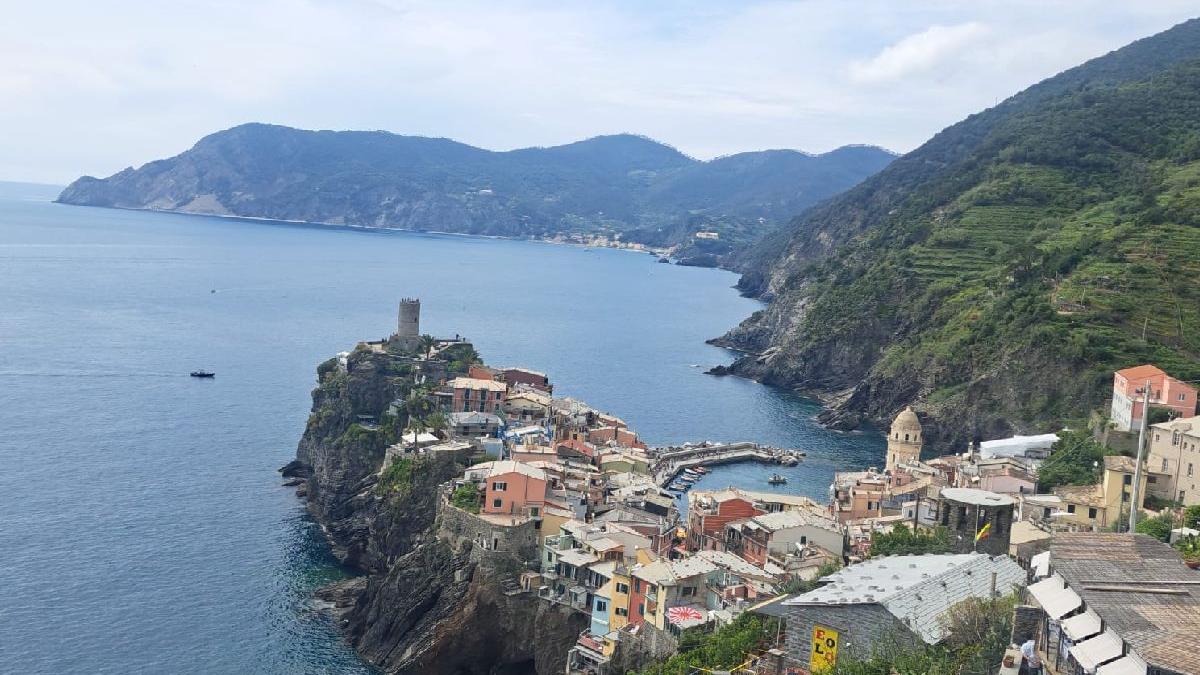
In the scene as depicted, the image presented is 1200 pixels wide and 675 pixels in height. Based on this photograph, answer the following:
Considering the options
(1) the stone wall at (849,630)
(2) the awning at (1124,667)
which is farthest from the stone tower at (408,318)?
(2) the awning at (1124,667)

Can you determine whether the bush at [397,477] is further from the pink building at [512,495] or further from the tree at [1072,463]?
the tree at [1072,463]

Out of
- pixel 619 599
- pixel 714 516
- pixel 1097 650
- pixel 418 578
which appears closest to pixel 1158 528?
pixel 619 599

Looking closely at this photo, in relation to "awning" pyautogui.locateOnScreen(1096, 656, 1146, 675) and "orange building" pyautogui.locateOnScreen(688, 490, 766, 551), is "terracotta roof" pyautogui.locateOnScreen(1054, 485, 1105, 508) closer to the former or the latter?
"orange building" pyautogui.locateOnScreen(688, 490, 766, 551)

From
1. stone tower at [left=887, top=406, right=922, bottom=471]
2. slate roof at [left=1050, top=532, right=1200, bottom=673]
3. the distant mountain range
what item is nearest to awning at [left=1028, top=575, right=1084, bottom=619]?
slate roof at [left=1050, top=532, right=1200, bottom=673]

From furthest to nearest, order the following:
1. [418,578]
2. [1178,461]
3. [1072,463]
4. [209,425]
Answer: [209,425], [1072,463], [418,578], [1178,461]

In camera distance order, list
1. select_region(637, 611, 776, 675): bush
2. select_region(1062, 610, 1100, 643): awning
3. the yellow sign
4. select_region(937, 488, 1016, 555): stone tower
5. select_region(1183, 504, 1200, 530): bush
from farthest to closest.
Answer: select_region(937, 488, 1016, 555): stone tower < select_region(1183, 504, 1200, 530): bush < select_region(637, 611, 776, 675): bush < the yellow sign < select_region(1062, 610, 1100, 643): awning

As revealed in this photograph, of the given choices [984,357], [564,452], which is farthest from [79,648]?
[984,357]

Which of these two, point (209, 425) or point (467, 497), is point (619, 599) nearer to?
point (467, 497)
